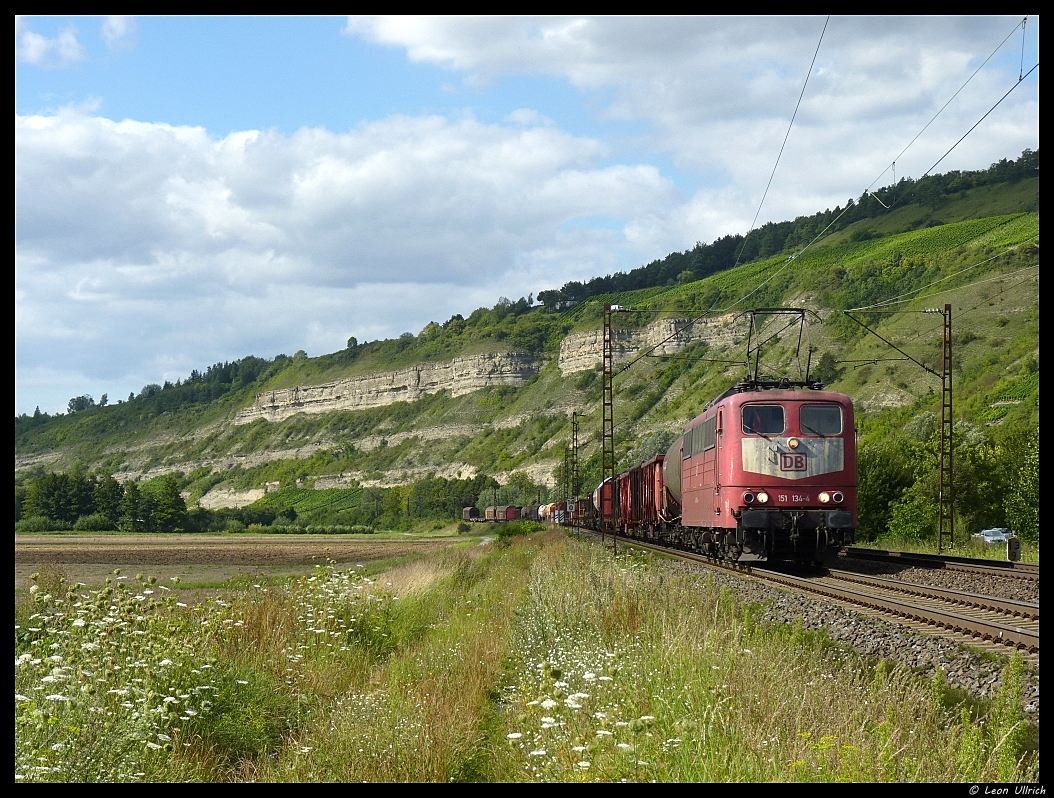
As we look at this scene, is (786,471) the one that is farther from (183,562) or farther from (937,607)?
(183,562)

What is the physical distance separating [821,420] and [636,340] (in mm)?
169578

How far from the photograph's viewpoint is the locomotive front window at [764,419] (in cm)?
2144

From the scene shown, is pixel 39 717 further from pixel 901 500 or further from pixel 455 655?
pixel 901 500

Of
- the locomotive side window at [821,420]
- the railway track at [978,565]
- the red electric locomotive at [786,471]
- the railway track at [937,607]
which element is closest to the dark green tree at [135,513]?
the railway track at [978,565]

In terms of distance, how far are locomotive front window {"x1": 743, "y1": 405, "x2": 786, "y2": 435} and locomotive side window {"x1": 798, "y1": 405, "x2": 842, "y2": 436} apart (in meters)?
0.48

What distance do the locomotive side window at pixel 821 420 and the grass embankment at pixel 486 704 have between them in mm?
9125

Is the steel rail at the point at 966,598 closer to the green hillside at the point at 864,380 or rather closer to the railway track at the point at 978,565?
the railway track at the point at 978,565

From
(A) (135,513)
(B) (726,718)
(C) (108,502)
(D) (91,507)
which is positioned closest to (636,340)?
(A) (135,513)

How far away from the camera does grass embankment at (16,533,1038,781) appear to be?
5.94 meters

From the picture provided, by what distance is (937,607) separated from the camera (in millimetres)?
15172

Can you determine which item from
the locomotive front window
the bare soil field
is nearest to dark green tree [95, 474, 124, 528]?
the bare soil field

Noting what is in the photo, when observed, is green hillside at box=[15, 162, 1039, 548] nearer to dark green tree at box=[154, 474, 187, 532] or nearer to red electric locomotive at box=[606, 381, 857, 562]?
dark green tree at box=[154, 474, 187, 532]

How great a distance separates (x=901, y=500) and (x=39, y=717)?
40825 mm
